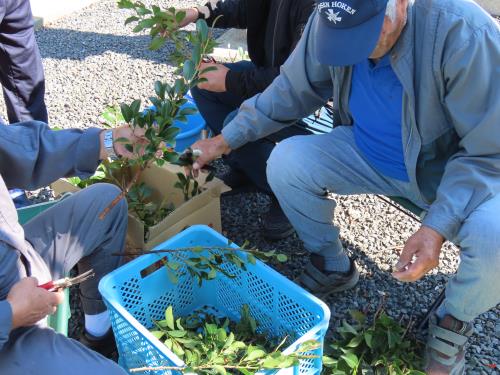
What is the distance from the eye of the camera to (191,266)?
1.94 metres

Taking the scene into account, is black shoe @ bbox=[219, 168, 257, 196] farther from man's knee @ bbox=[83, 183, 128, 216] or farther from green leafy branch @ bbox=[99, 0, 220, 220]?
man's knee @ bbox=[83, 183, 128, 216]

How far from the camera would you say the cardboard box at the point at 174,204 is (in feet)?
7.03

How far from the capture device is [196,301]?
2.17 m

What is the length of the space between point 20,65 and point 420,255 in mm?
2362

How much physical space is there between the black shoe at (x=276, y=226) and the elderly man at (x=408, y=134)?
0.38 m

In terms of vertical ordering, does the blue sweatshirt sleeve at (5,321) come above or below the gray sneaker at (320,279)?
above

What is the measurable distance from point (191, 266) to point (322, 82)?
0.84 meters

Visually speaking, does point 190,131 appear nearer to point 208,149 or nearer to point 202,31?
point 208,149

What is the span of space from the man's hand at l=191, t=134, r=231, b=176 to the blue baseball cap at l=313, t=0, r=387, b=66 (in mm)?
619

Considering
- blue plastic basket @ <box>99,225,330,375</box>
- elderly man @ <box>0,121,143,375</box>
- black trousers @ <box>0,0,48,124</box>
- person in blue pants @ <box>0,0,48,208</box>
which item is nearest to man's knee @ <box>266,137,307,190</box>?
blue plastic basket @ <box>99,225,330,375</box>

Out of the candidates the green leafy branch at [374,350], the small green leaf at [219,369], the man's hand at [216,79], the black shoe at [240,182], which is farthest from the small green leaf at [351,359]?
the man's hand at [216,79]

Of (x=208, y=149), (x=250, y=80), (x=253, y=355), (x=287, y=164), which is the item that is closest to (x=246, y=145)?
(x=250, y=80)

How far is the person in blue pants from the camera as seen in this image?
116 inches

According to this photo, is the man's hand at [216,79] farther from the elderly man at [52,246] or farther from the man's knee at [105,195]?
the man's knee at [105,195]
